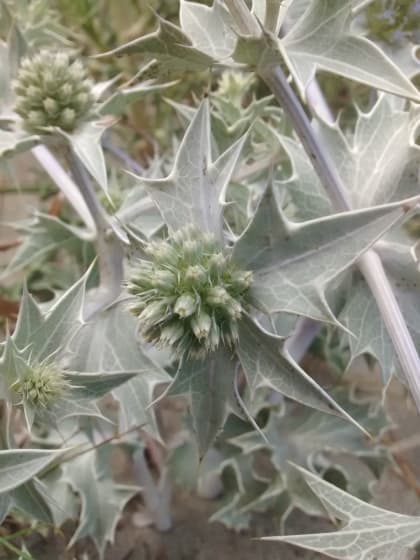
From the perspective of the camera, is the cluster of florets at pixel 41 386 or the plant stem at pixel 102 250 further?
the plant stem at pixel 102 250

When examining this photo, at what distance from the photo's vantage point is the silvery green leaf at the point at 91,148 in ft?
2.12

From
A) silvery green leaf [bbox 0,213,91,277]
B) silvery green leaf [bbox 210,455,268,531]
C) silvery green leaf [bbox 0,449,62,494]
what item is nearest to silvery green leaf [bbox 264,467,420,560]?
silvery green leaf [bbox 0,449,62,494]

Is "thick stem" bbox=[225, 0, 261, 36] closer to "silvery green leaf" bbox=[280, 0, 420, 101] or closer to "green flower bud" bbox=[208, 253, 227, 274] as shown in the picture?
"silvery green leaf" bbox=[280, 0, 420, 101]

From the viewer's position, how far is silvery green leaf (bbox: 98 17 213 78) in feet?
1.75

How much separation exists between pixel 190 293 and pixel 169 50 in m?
0.23

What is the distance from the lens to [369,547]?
0.54 metres

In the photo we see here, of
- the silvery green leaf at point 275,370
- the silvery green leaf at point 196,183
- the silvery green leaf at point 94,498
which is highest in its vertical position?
the silvery green leaf at point 196,183

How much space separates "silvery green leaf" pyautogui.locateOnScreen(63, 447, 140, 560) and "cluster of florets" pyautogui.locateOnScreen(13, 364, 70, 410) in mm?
350

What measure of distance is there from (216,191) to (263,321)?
0.17 metres

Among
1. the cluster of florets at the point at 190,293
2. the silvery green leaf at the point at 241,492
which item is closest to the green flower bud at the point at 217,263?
the cluster of florets at the point at 190,293

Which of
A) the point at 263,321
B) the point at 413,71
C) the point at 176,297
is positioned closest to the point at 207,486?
the point at 263,321

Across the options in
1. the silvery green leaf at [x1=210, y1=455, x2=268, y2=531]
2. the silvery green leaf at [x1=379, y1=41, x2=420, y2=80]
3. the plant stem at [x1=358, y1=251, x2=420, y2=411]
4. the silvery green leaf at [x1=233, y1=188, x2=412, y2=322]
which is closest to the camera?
the silvery green leaf at [x1=233, y1=188, x2=412, y2=322]

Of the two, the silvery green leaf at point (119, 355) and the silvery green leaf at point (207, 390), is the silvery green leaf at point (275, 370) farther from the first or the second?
the silvery green leaf at point (119, 355)

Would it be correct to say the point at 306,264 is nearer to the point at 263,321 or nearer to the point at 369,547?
the point at 263,321
